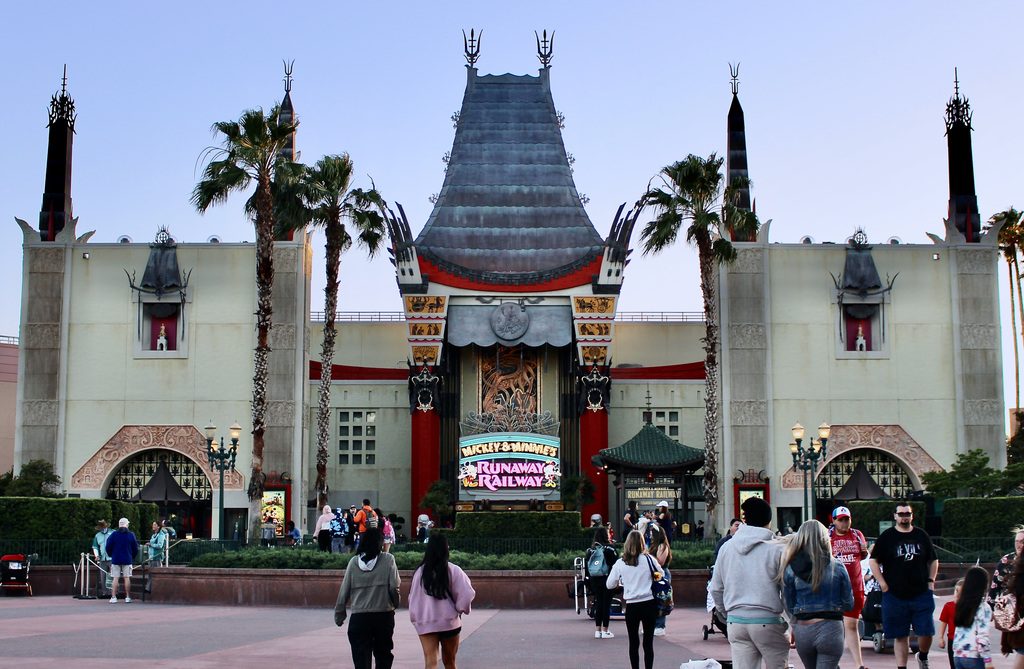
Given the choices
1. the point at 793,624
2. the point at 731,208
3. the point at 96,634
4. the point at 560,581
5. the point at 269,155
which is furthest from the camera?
the point at 731,208

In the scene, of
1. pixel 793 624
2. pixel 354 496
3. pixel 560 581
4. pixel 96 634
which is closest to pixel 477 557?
pixel 560 581

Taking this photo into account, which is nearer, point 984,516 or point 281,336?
point 984,516

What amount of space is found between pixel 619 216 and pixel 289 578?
2493 cm

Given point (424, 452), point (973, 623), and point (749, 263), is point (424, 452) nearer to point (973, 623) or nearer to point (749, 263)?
point (749, 263)

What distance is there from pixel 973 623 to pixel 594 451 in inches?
1457

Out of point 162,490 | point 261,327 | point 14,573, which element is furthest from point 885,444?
point 14,573

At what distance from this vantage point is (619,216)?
4931 cm

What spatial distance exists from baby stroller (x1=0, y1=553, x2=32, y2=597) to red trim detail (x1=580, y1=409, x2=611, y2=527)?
21.2 meters

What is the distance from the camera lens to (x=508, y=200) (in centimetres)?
5072

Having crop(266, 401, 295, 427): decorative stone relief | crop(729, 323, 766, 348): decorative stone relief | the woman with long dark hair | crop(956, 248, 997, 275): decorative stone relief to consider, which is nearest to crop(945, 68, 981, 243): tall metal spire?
crop(956, 248, 997, 275): decorative stone relief

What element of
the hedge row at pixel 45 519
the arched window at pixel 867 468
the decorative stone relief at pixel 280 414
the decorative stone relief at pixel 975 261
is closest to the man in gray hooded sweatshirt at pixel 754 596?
the hedge row at pixel 45 519

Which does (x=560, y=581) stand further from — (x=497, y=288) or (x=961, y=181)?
(x=961, y=181)

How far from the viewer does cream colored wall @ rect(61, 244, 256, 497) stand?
156 feet

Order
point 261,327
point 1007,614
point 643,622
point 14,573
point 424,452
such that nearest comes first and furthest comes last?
point 1007,614 < point 643,622 < point 14,573 < point 261,327 < point 424,452
